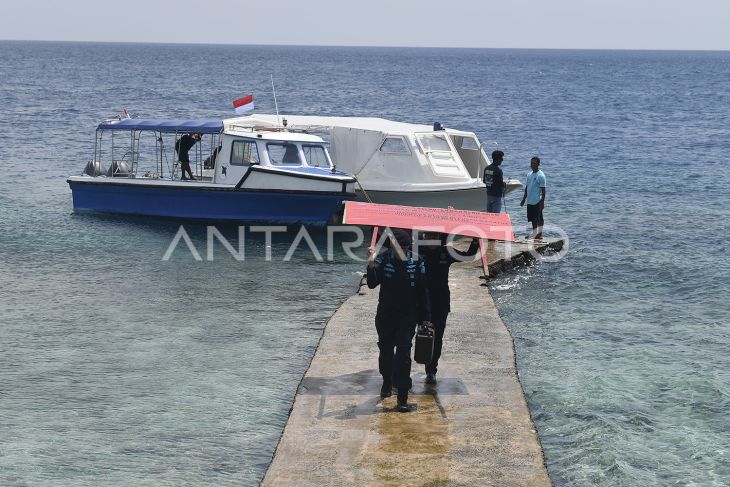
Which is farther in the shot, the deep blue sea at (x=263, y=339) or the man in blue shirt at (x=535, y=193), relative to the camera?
the man in blue shirt at (x=535, y=193)

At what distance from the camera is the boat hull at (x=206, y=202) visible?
22672mm

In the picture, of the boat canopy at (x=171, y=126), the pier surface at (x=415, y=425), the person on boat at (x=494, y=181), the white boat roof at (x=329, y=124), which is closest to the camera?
the pier surface at (x=415, y=425)

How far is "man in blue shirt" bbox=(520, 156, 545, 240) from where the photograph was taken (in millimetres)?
20094

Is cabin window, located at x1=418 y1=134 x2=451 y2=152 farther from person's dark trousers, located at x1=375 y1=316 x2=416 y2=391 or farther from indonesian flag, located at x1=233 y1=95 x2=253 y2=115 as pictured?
person's dark trousers, located at x1=375 y1=316 x2=416 y2=391

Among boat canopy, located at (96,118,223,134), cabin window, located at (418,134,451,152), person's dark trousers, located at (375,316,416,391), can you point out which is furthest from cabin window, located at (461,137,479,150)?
person's dark trousers, located at (375,316,416,391)

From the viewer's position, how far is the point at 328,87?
102 meters

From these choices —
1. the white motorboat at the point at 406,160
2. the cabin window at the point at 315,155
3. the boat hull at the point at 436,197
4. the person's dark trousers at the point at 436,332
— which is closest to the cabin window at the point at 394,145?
the white motorboat at the point at 406,160

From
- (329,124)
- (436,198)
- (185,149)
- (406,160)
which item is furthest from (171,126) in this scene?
(436,198)

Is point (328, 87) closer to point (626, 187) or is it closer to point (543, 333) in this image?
point (626, 187)

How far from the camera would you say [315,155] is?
23656 millimetres

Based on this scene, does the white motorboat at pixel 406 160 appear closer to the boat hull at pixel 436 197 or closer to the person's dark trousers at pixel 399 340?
the boat hull at pixel 436 197

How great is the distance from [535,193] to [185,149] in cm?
869

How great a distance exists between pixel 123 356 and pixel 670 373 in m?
7.29

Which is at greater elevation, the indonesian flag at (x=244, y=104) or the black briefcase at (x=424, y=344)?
the indonesian flag at (x=244, y=104)
